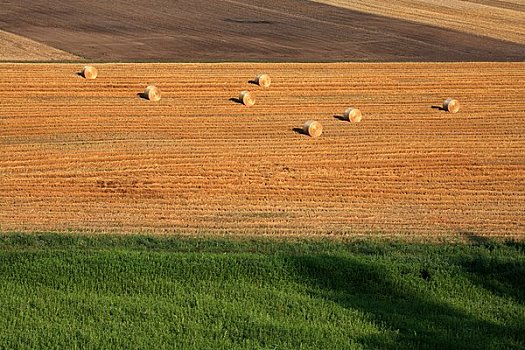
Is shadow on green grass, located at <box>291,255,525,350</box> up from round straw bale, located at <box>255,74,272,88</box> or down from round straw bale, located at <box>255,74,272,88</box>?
down

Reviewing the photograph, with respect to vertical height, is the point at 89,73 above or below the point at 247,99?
above

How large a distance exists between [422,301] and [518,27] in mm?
50118

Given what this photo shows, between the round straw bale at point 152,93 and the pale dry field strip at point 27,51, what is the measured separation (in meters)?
11.4

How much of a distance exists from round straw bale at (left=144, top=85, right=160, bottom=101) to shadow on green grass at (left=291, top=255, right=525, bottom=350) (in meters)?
18.2

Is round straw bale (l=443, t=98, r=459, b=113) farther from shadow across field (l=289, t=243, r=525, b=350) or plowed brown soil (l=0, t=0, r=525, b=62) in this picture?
shadow across field (l=289, t=243, r=525, b=350)

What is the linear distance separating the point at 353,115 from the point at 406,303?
17.4 meters

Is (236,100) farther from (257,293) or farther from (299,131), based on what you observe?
(257,293)

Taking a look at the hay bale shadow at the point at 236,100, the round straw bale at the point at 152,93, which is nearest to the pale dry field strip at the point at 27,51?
the round straw bale at the point at 152,93

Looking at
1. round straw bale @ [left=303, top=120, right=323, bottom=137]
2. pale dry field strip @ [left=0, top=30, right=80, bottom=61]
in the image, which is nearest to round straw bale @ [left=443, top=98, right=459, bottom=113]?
round straw bale @ [left=303, top=120, right=323, bottom=137]

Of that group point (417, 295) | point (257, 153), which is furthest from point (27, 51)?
point (417, 295)

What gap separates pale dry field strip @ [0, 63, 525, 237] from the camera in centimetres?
2778

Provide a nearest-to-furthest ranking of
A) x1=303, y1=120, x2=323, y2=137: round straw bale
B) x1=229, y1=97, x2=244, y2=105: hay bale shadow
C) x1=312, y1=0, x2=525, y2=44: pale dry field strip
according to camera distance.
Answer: x1=303, y1=120, x2=323, y2=137: round straw bale, x1=229, y1=97, x2=244, y2=105: hay bale shadow, x1=312, y1=0, x2=525, y2=44: pale dry field strip

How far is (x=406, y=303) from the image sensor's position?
70.9 ft

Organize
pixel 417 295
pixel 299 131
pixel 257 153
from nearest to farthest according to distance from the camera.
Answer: pixel 417 295
pixel 257 153
pixel 299 131
